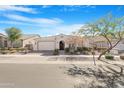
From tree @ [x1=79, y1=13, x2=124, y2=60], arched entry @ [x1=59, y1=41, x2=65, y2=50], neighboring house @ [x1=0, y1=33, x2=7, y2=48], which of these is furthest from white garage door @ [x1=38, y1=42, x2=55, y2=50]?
tree @ [x1=79, y1=13, x2=124, y2=60]

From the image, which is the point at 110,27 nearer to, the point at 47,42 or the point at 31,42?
the point at 47,42

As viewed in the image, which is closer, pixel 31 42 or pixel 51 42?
pixel 51 42

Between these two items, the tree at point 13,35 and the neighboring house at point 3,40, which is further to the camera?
the neighboring house at point 3,40

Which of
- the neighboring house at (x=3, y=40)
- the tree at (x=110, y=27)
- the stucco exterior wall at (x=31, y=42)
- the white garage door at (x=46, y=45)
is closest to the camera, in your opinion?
the tree at (x=110, y=27)

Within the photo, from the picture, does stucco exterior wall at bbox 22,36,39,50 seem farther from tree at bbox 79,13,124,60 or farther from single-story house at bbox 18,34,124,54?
tree at bbox 79,13,124,60

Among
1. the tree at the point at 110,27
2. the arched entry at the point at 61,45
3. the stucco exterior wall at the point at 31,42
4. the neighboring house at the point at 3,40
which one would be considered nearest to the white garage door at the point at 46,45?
the stucco exterior wall at the point at 31,42

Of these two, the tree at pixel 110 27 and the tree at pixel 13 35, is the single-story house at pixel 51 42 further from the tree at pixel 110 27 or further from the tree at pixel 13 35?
the tree at pixel 110 27

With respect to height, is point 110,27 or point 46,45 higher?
point 110,27

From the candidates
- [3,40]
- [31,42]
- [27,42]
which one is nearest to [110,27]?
[31,42]

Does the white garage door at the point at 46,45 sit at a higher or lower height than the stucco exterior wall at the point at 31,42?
lower

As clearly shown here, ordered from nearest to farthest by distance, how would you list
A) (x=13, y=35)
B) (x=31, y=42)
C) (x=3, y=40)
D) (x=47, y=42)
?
(x=47, y=42), (x=31, y=42), (x=13, y=35), (x=3, y=40)

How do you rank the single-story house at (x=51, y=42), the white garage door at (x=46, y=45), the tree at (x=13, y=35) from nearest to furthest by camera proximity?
the single-story house at (x=51, y=42)
the white garage door at (x=46, y=45)
the tree at (x=13, y=35)
